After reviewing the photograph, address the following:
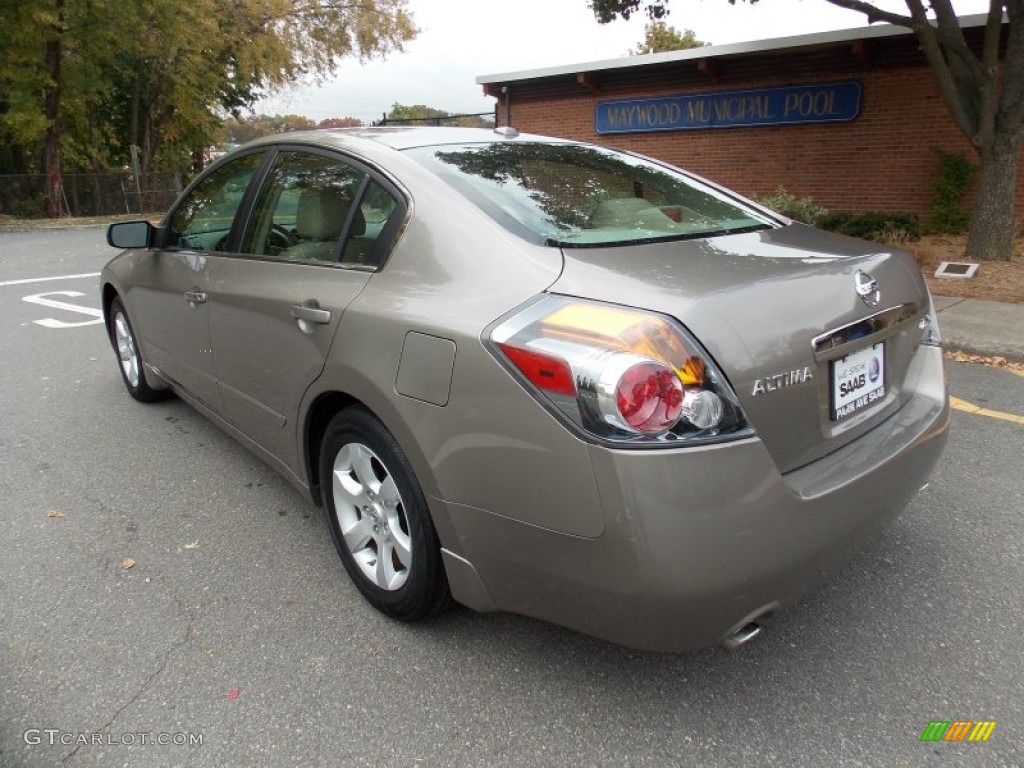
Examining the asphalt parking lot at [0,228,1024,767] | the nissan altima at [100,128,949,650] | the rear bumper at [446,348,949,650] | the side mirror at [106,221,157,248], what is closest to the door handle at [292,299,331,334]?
the nissan altima at [100,128,949,650]

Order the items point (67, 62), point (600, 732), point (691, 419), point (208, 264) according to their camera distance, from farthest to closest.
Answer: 1. point (67, 62)
2. point (208, 264)
3. point (600, 732)
4. point (691, 419)

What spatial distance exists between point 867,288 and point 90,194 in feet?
93.0

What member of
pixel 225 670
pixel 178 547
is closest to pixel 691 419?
pixel 225 670

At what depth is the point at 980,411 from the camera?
14.2 feet

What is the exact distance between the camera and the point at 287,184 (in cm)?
299

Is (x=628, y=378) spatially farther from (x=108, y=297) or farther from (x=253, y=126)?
(x=253, y=126)

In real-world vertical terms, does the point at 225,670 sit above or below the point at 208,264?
below

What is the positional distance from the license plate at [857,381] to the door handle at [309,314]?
1.56 meters

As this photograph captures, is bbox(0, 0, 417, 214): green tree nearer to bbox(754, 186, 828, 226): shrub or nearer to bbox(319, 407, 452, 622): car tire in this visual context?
bbox(754, 186, 828, 226): shrub

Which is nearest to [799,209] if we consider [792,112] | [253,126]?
[792,112]

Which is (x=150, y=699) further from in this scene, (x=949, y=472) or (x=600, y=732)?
(x=949, y=472)

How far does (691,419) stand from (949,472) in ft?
7.91

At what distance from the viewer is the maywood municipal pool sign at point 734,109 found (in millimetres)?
12219

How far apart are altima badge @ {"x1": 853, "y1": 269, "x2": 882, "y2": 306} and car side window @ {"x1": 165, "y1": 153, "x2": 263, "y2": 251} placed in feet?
8.00
